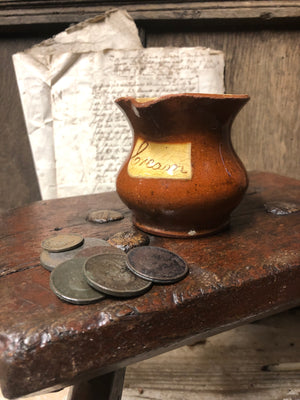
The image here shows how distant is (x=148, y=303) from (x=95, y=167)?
2.53 feet

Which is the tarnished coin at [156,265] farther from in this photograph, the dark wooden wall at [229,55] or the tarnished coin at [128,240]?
the dark wooden wall at [229,55]

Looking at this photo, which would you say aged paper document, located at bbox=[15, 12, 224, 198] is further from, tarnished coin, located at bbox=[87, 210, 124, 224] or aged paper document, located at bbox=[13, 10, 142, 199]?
tarnished coin, located at bbox=[87, 210, 124, 224]

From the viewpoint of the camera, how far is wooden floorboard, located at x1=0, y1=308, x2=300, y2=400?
802 mm

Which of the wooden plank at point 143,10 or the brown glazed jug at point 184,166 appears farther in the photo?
the wooden plank at point 143,10

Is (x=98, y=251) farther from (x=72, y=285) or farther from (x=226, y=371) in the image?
(x=226, y=371)

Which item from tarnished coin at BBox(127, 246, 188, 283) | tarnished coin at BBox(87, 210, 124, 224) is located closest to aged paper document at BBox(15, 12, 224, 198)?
tarnished coin at BBox(87, 210, 124, 224)

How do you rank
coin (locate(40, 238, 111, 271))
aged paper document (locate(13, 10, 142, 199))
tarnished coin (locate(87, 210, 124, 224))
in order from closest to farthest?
coin (locate(40, 238, 111, 271)), tarnished coin (locate(87, 210, 124, 224)), aged paper document (locate(13, 10, 142, 199))

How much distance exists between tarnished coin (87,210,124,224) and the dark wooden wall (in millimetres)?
613

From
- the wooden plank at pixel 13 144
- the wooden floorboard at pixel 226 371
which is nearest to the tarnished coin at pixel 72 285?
the wooden floorboard at pixel 226 371

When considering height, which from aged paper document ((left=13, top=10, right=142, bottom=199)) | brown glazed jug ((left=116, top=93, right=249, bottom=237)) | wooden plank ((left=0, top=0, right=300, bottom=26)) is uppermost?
wooden plank ((left=0, top=0, right=300, bottom=26))

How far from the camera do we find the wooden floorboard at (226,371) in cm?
80

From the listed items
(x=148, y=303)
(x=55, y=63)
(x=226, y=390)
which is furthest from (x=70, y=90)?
(x=226, y=390)

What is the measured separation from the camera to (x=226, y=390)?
81 centimetres

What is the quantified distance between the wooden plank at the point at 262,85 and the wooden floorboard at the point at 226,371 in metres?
0.63
